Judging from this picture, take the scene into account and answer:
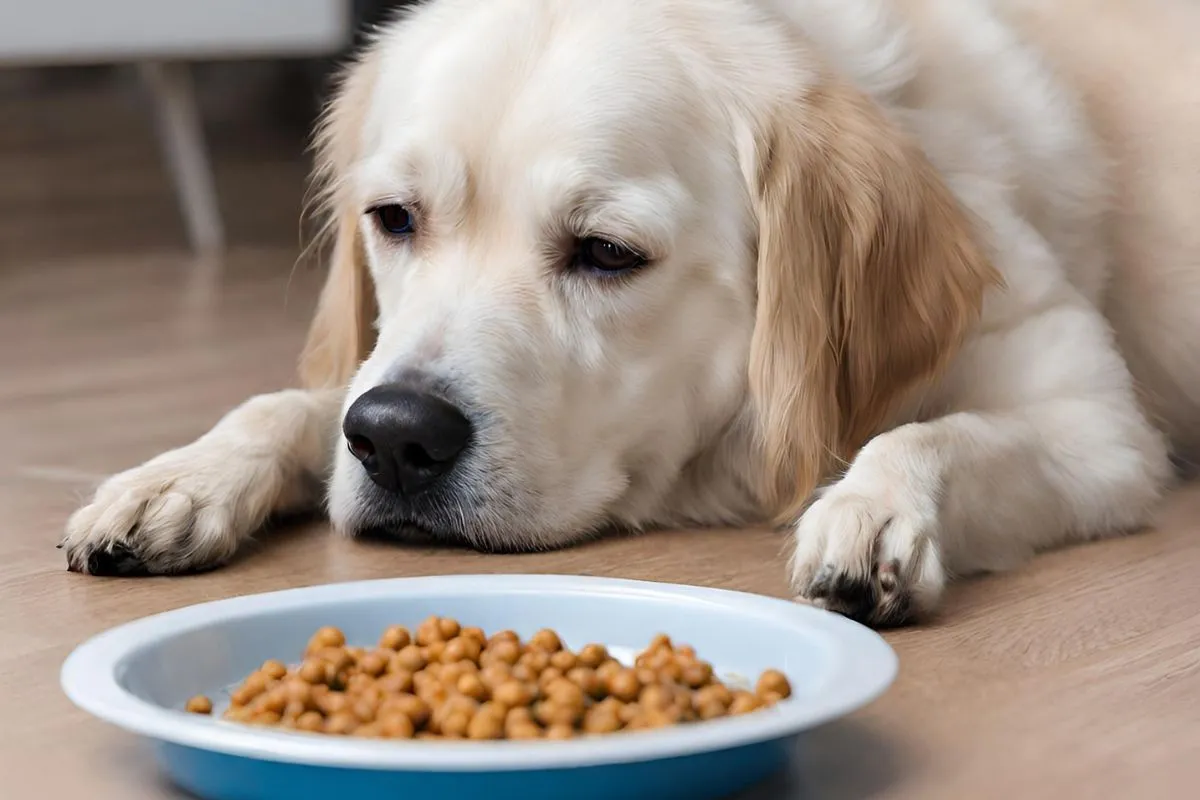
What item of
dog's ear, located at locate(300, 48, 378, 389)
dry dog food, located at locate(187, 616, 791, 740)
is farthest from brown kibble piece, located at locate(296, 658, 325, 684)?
dog's ear, located at locate(300, 48, 378, 389)

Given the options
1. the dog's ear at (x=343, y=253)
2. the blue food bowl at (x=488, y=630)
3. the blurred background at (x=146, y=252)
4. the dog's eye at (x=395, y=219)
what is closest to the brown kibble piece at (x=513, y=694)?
the blue food bowl at (x=488, y=630)

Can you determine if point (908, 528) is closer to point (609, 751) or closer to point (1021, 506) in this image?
point (1021, 506)

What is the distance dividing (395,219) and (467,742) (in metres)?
1.12

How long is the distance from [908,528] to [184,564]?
2.81 ft

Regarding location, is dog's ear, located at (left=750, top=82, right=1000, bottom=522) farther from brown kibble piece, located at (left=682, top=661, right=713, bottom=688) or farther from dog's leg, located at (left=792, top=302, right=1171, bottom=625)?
brown kibble piece, located at (left=682, top=661, right=713, bottom=688)

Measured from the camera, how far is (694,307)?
2129 mm

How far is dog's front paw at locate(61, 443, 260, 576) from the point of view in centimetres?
198

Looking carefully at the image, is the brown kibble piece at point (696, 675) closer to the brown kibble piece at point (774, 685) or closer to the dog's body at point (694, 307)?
A: the brown kibble piece at point (774, 685)

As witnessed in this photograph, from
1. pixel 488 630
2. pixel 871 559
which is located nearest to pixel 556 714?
pixel 488 630

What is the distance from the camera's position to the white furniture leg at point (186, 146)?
5.52m

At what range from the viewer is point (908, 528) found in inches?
69.3

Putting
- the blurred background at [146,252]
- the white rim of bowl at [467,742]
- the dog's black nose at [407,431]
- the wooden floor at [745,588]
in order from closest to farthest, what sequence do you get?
the white rim of bowl at [467,742]
the wooden floor at [745,588]
the dog's black nose at [407,431]
the blurred background at [146,252]

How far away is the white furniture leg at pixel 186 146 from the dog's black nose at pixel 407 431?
379 cm

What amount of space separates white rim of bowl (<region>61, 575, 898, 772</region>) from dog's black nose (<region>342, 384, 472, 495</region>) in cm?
39
